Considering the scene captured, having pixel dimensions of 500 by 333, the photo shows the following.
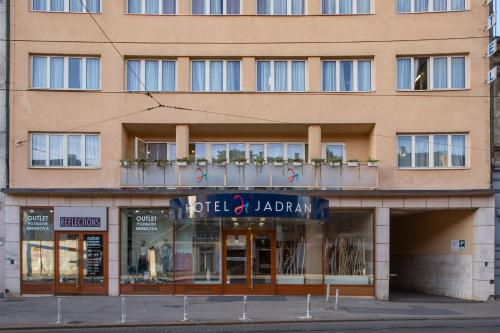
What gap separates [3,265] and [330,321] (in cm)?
1244

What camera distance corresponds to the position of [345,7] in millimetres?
22516

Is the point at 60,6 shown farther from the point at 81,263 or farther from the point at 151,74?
the point at 81,263

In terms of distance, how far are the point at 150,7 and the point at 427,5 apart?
1031cm

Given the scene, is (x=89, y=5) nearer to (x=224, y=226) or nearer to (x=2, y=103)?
(x=2, y=103)

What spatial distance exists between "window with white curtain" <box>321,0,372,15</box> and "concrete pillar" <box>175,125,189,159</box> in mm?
6770

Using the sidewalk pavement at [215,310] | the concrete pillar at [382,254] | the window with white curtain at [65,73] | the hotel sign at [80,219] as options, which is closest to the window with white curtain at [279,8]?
the window with white curtain at [65,73]

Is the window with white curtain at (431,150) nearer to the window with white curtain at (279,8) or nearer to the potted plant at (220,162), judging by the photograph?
the window with white curtain at (279,8)

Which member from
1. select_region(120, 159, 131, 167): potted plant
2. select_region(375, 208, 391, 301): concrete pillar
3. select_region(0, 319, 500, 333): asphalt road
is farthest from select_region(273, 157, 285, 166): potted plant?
select_region(0, 319, 500, 333): asphalt road

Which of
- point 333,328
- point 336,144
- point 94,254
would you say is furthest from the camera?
point 336,144

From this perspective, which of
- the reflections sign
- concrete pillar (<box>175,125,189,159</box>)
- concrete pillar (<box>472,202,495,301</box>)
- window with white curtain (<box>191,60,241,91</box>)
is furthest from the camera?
window with white curtain (<box>191,60,241,91</box>)

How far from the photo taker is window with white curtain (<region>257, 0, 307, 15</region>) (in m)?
22.5

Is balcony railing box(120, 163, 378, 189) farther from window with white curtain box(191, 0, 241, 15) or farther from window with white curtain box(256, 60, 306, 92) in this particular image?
window with white curtain box(191, 0, 241, 15)

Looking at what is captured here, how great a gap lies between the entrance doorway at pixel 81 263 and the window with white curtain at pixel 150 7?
8402 millimetres

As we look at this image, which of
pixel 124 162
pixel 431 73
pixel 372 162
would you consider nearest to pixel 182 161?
pixel 124 162
